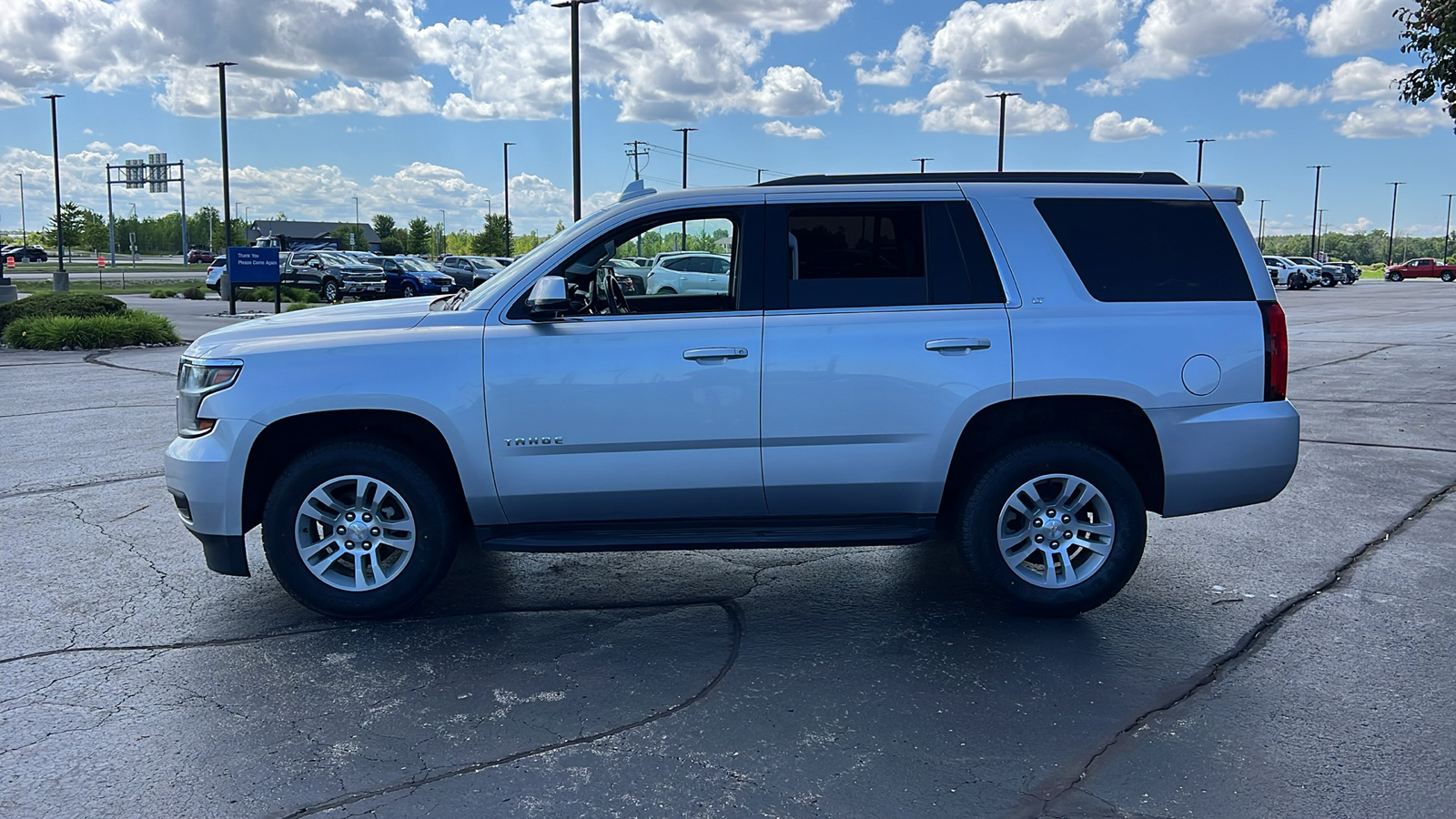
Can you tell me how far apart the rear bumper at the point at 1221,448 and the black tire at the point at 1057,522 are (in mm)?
219

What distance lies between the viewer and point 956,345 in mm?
4844

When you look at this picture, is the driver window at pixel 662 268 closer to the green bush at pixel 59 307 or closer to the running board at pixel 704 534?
the running board at pixel 704 534

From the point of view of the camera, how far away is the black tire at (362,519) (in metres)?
4.88

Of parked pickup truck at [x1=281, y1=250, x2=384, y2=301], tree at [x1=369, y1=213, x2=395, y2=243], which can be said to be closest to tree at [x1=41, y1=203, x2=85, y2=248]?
tree at [x1=369, y1=213, x2=395, y2=243]

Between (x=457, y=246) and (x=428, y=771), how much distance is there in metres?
138

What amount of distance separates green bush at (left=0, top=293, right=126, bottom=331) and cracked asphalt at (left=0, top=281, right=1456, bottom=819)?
50.2ft

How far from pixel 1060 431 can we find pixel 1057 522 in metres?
0.43

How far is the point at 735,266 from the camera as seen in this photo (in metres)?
5.05

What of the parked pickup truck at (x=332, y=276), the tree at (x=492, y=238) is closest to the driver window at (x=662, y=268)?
the parked pickup truck at (x=332, y=276)

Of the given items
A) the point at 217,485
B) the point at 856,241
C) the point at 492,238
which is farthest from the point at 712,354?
the point at 492,238

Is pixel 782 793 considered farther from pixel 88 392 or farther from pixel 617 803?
pixel 88 392

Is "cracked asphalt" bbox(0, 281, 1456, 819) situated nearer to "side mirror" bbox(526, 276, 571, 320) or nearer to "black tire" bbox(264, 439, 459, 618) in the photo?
"black tire" bbox(264, 439, 459, 618)

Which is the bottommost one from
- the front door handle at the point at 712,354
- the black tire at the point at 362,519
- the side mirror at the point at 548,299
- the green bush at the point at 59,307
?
the black tire at the point at 362,519

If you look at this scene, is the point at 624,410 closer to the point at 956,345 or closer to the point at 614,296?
the point at 614,296
